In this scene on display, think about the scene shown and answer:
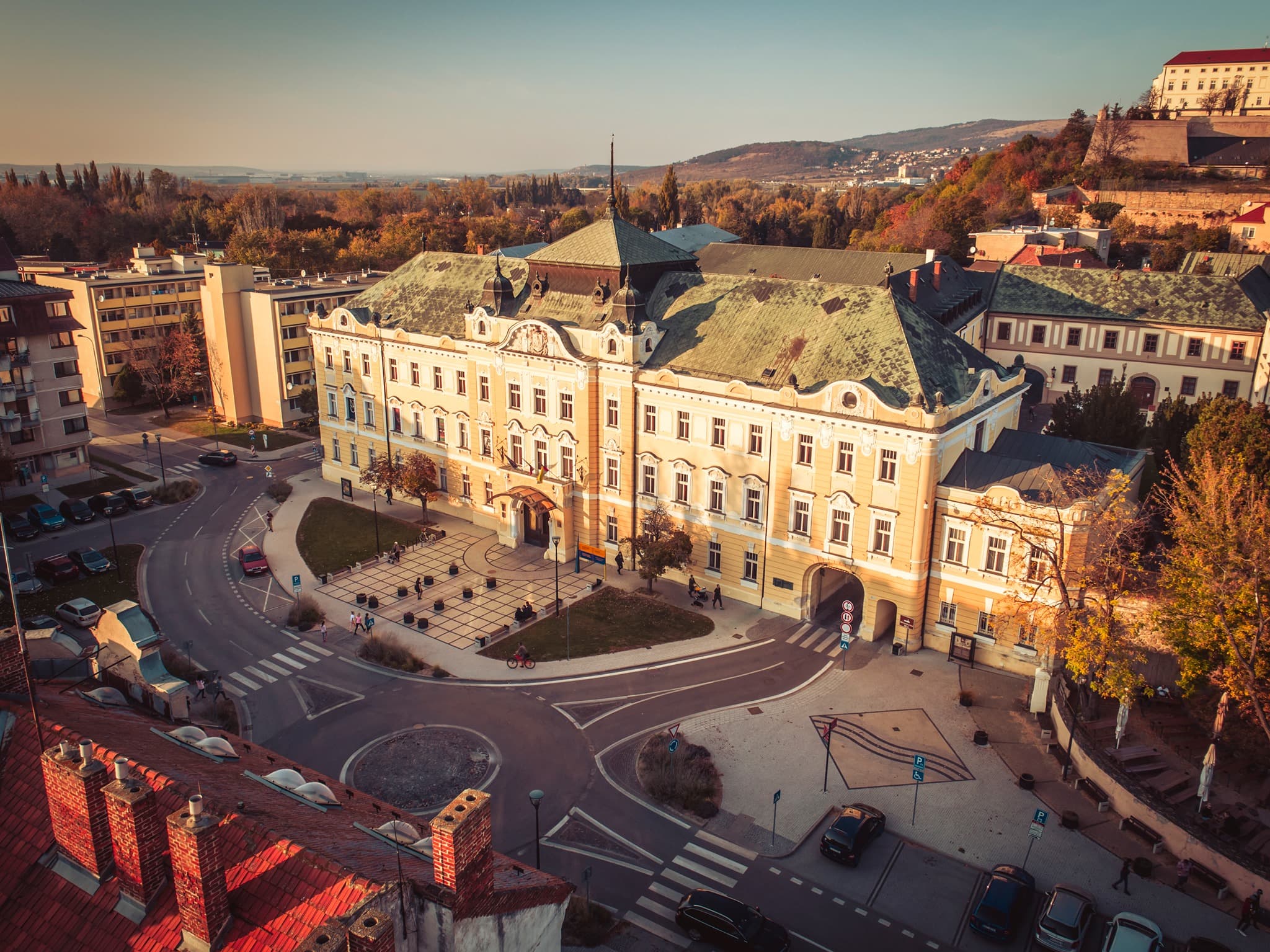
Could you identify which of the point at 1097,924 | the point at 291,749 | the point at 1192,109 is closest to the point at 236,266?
the point at 291,749

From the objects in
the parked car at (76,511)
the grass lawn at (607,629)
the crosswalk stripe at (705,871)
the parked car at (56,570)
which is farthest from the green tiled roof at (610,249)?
the parked car at (76,511)

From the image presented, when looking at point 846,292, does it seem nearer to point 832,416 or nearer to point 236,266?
point 832,416

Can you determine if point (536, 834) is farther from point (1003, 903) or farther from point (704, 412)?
point (704, 412)

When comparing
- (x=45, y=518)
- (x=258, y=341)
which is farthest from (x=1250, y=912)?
(x=258, y=341)

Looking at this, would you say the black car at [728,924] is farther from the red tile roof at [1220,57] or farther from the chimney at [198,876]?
the red tile roof at [1220,57]

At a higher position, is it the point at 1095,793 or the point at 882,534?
the point at 882,534
